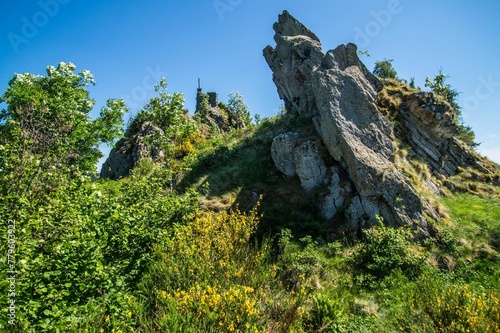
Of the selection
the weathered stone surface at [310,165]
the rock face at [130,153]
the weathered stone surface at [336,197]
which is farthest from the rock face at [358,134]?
the rock face at [130,153]

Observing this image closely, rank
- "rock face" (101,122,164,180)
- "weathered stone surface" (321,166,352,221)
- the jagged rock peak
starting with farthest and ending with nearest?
the jagged rock peak, "rock face" (101,122,164,180), "weathered stone surface" (321,166,352,221)

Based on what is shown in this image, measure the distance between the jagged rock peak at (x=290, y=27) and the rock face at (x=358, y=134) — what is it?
3.86m

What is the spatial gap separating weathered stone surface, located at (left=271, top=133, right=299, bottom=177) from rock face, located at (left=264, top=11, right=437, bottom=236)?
165cm

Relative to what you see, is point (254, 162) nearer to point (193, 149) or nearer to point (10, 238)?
point (193, 149)

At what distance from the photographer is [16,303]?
3.73 meters

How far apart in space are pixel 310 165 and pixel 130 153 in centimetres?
1641

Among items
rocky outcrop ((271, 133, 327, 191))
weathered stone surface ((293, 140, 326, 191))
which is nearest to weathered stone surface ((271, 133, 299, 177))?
rocky outcrop ((271, 133, 327, 191))

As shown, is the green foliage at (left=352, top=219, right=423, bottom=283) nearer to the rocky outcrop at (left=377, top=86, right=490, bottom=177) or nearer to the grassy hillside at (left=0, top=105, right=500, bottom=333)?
the grassy hillside at (left=0, top=105, right=500, bottom=333)

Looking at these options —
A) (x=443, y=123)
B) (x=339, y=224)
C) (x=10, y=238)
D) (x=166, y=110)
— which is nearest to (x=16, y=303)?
(x=10, y=238)

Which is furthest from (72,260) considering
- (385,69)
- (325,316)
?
(385,69)

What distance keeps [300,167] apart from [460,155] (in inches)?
500

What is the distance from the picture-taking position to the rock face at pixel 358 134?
12.0 metres

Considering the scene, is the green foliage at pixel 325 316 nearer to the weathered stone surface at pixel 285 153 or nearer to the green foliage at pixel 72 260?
the green foliage at pixel 72 260

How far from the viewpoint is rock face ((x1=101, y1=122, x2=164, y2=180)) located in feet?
71.3
